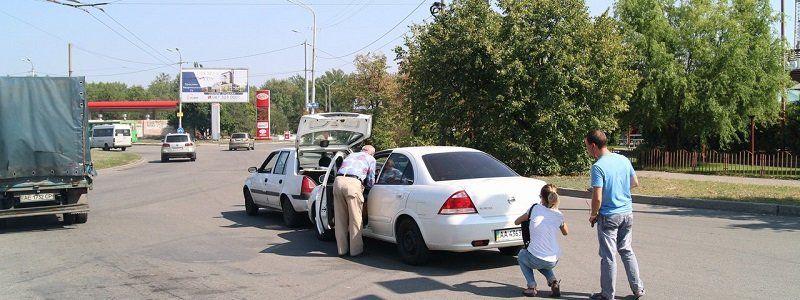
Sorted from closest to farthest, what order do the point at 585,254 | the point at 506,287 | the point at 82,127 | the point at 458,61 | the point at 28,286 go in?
the point at 506,287
the point at 28,286
the point at 585,254
the point at 82,127
the point at 458,61

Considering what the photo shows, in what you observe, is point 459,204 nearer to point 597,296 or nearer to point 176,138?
point 597,296

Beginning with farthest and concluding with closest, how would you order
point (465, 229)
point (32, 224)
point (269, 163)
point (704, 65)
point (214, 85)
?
point (214, 85)
point (704, 65)
point (269, 163)
point (32, 224)
point (465, 229)

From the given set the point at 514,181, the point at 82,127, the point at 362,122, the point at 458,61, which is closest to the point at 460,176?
the point at 514,181

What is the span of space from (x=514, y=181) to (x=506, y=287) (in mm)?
1414

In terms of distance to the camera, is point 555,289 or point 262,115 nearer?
point 555,289

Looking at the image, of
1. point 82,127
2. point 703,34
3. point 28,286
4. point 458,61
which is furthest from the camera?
point 703,34

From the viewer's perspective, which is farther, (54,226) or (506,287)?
(54,226)

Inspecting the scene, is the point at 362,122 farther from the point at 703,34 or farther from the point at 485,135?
the point at 703,34

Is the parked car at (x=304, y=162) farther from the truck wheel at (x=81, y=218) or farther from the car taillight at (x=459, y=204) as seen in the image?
the car taillight at (x=459, y=204)

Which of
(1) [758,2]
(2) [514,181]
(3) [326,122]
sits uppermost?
(1) [758,2]

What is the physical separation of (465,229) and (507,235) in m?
→ 0.54

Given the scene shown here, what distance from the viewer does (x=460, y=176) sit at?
8156 mm

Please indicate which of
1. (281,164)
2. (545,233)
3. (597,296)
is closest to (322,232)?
(281,164)

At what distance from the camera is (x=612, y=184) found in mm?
6070
